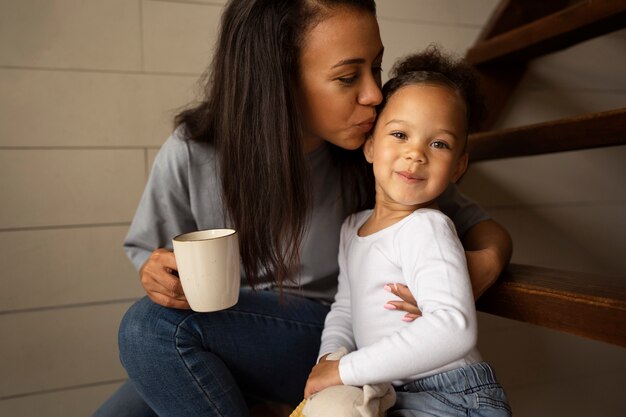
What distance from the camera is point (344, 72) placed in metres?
0.97

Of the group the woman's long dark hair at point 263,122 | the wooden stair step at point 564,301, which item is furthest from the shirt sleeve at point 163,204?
the wooden stair step at point 564,301

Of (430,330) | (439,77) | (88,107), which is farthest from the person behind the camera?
(88,107)

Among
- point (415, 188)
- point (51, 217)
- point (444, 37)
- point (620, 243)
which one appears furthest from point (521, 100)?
point (51, 217)

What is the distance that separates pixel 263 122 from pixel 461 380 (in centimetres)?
55

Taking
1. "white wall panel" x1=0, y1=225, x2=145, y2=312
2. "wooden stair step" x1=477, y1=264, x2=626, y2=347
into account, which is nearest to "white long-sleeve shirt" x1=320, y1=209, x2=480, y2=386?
"wooden stair step" x1=477, y1=264, x2=626, y2=347

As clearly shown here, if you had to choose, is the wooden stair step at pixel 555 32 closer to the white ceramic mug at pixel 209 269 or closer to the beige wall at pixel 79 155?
the beige wall at pixel 79 155

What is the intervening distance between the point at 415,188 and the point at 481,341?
105 centimetres

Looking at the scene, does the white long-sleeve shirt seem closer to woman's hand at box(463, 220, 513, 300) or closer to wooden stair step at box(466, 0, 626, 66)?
woman's hand at box(463, 220, 513, 300)

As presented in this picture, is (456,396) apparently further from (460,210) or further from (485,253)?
(460,210)

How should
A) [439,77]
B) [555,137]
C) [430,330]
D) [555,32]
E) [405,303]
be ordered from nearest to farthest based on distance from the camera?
[430,330] → [405,303] → [439,77] → [555,137] → [555,32]

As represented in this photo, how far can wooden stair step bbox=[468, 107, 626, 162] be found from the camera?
3.14ft

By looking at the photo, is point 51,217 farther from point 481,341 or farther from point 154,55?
point 481,341

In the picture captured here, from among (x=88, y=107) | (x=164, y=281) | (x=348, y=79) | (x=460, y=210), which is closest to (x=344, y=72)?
(x=348, y=79)

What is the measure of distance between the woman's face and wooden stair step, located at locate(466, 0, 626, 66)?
520 mm
